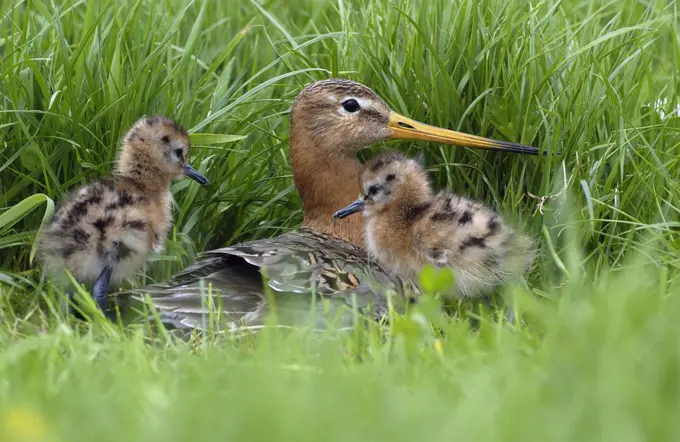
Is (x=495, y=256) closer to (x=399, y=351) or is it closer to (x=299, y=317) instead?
(x=299, y=317)

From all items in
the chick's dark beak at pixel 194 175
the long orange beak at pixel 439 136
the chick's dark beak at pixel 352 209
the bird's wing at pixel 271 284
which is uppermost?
the long orange beak at pixel 439 136

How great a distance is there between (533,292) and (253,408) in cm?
258

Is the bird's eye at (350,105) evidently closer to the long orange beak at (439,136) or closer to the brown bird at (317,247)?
the brown bird at (317,247)

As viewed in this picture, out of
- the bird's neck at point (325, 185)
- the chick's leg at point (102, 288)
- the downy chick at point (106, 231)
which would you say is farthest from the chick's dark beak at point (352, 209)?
the chick's leg at point (102, 288)

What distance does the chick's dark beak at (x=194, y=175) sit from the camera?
16.6 feet

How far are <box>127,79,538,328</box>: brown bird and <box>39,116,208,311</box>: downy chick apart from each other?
16cm

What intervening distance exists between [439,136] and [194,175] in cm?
113

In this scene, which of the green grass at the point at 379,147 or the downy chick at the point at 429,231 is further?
the downy chick at the point at 429,231

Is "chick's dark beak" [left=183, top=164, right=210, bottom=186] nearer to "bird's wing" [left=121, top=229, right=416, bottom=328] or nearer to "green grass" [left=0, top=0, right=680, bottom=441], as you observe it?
"green grass" [left=0, top=0, right=680, bottom=441]

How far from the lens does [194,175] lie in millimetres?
5090

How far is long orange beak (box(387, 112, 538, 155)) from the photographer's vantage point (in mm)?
5180

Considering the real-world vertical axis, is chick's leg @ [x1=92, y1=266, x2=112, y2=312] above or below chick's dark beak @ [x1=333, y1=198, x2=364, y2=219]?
below

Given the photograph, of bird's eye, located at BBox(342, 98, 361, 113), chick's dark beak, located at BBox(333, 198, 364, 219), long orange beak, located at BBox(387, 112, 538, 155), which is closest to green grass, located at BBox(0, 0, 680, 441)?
long orange beak, located at BBox(387, 112, 538, 155)

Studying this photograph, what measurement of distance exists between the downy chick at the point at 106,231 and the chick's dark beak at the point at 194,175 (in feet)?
0.54
